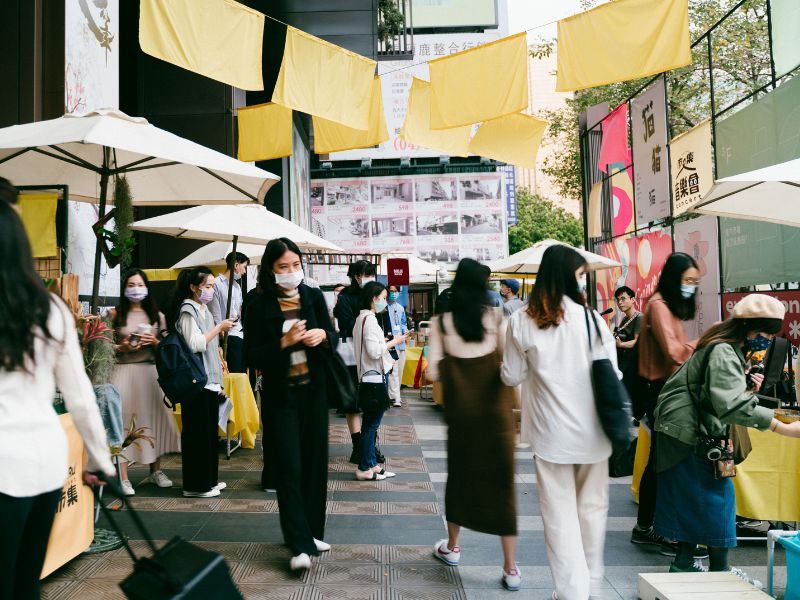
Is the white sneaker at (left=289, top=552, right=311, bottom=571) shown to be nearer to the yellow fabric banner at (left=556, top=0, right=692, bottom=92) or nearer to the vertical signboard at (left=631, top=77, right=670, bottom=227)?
the yellow fabric banner at (left=556, top=0, right=692, bottom=92)

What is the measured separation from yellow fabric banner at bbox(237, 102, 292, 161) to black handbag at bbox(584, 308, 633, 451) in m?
6.71

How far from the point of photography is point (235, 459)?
24.7 feet

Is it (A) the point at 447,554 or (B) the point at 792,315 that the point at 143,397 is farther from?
(B) the point at 792,315

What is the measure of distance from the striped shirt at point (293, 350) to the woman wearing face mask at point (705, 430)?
7.13ft

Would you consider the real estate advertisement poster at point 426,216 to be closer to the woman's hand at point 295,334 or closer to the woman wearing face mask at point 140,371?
the woman wearing face mask at point 140,371

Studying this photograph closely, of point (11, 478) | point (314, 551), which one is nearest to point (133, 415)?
point (314, 551)

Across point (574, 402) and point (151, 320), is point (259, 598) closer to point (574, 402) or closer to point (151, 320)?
point (574, 402)

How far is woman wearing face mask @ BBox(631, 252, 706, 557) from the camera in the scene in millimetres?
4543

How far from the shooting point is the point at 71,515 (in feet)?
13.6

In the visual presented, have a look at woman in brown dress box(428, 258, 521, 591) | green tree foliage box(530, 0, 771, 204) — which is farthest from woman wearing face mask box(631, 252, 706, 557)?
green tree foliage box(530, 0, 771, 204)

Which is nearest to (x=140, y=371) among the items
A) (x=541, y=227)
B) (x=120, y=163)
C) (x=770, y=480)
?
(x=120, y=163)

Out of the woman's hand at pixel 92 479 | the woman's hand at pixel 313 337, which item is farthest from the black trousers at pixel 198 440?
the woman's hand at pixel 92 479

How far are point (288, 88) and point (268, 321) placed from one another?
12.8ft

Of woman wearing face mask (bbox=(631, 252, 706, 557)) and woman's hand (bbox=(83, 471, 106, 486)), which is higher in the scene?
woman wearing face mask (bbox=(631, 252, 706, 557))
